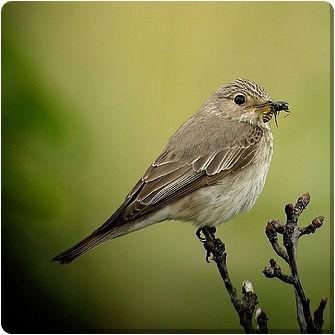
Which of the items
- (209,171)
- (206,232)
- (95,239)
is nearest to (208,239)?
(206,232)

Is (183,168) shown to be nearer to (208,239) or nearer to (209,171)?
(209,171)

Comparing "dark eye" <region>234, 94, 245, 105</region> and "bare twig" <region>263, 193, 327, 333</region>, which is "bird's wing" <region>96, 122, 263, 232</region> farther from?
"bare twig" <region>263, 193, 327, 333</region>

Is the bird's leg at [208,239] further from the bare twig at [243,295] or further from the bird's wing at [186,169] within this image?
the bird's wing at [186,169]

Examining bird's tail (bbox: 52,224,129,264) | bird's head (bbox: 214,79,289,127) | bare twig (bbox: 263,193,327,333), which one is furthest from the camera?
bird's head (bbox: 214,79,289,127)

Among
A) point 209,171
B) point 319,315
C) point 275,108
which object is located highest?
point 275,108

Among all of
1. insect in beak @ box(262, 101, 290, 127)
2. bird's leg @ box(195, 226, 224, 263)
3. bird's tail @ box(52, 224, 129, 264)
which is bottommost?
bird's leg @ box(195, 226, 224, 263)

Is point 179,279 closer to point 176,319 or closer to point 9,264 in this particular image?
point 176,319

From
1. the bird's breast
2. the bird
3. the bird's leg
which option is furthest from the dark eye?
the bird's leg
